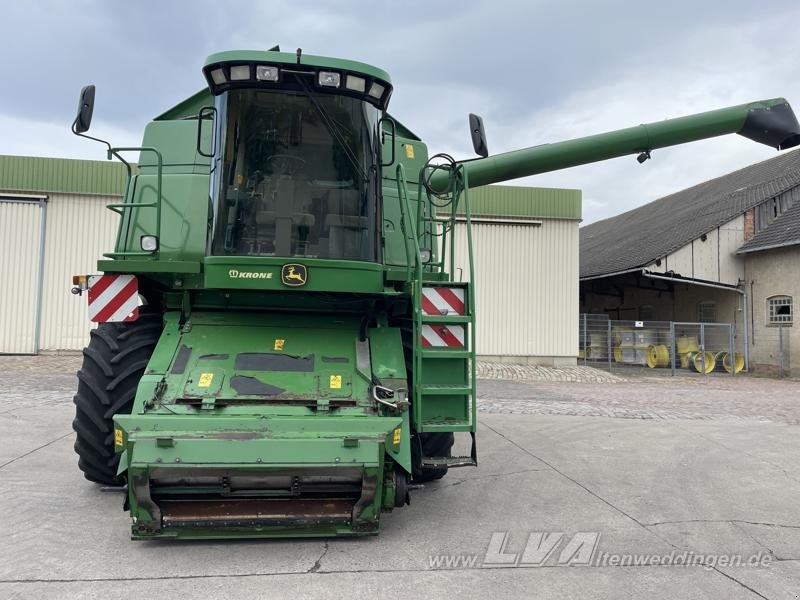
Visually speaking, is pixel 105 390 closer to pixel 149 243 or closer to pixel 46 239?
pixel 149 243

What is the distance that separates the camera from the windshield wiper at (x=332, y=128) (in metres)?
4.53

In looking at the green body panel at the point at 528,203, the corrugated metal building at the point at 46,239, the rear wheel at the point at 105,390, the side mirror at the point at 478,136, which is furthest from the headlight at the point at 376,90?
the corrugated metal building at the point at 46,239

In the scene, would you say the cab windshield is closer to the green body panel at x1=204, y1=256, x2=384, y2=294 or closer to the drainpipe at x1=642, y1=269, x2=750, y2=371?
the green body panel at x1=204, y1=256, x2=384, y2=294

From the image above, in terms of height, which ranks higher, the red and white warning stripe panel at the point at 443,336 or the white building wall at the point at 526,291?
the white building wall at the point at 526,291

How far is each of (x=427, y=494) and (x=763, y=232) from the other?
19173 mm

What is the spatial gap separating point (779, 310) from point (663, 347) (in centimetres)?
349

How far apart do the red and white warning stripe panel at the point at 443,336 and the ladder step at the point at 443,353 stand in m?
0.05

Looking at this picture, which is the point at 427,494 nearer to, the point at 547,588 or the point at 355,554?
the point at 355,554

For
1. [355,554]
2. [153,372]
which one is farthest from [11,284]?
[355,554]

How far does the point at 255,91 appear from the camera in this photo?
455 cm

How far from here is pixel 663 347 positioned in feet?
67.5

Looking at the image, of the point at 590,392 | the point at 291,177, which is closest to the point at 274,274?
the point at 291,177

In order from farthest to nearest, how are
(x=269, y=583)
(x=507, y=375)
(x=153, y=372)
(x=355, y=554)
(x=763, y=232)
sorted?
(x=763, y=232) → (x=507, y=375) → (x=153, y=372) → (x=355, y=554) → (x=269, y=583)

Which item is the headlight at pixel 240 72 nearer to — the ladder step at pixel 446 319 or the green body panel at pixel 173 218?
the green body panel at pixel 173 218
